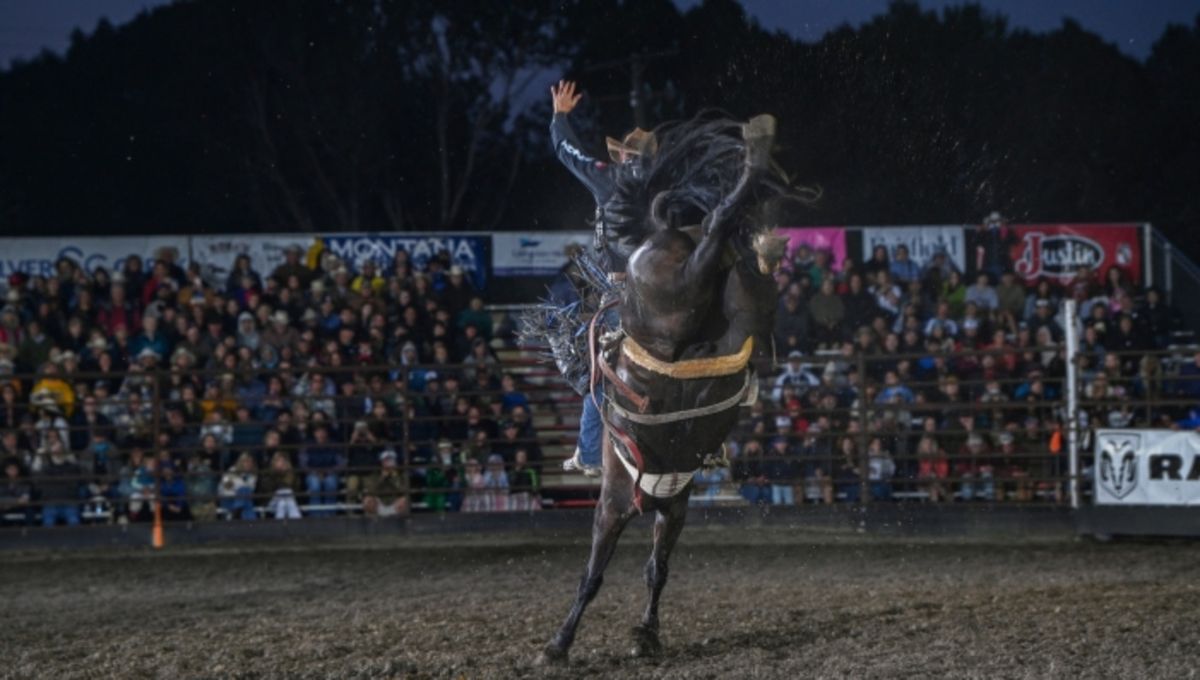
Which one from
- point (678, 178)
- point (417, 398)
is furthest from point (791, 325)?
point (678, 178)

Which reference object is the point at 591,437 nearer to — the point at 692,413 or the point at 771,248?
the point at 692,413

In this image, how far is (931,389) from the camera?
12.8 metres

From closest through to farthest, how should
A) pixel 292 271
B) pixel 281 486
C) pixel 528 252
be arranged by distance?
pixel 281 486
pixel 292 271
pixel 528 252

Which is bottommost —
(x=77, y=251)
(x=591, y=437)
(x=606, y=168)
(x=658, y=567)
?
(x=658, y=567)

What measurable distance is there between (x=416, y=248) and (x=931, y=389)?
5.58 meters

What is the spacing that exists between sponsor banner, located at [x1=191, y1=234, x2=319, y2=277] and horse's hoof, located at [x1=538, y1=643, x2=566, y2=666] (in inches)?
360

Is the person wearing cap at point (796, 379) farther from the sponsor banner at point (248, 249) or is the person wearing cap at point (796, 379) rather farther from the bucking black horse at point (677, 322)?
the bucking black horse at point (677, 322)

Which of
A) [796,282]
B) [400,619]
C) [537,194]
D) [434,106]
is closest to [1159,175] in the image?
[537,194]

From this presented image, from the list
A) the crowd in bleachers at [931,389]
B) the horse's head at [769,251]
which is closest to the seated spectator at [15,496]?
the crowd in bleachers at [931,389]

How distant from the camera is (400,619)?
302 inches

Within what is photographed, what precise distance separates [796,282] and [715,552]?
3335 mm

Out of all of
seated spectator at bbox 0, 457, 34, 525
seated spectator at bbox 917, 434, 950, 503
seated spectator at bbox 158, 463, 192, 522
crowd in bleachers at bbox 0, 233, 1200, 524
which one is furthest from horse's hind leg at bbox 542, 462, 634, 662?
seated spectator at bbox 0, 457, 34, 525

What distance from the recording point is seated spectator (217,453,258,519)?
39.1 feet

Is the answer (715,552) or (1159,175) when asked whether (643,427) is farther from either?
(1159,175)
